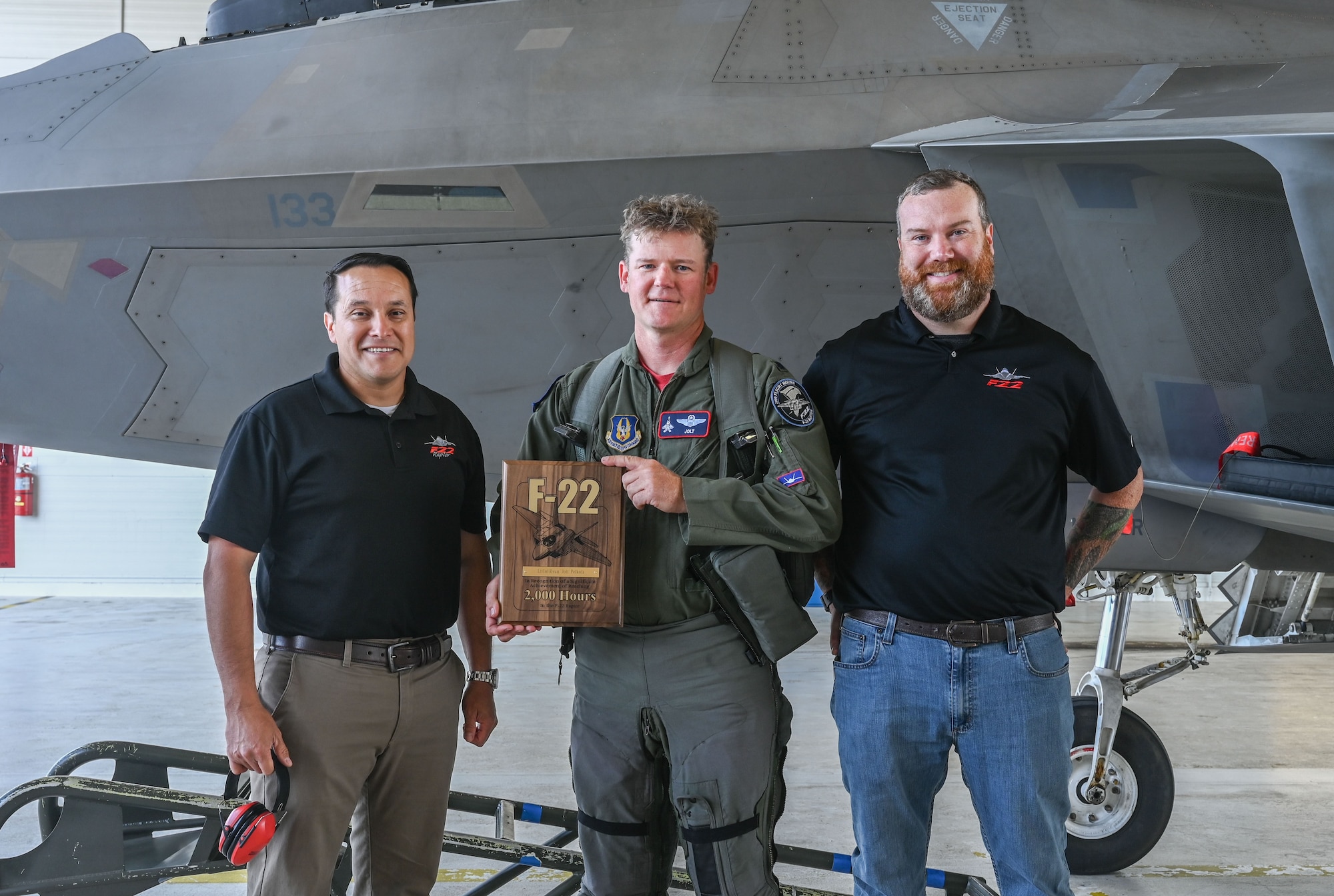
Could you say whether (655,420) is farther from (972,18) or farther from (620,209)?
(972,18)

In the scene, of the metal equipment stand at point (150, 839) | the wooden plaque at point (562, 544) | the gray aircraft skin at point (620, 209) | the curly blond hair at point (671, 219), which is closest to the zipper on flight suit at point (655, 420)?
the wooden plaque at point (562, 544)

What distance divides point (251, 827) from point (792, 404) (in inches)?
62.0

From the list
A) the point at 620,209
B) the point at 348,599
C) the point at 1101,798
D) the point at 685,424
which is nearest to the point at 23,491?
the point at 620,209

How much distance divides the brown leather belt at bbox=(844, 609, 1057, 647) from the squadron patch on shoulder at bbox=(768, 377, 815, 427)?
0.49 m

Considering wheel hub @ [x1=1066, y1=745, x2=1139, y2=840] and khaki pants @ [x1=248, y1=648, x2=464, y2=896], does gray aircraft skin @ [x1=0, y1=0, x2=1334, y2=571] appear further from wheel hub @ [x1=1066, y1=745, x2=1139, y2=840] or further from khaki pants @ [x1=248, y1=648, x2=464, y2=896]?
khaki pants @ [x1=248, y1=648, x2=464, y2=896]

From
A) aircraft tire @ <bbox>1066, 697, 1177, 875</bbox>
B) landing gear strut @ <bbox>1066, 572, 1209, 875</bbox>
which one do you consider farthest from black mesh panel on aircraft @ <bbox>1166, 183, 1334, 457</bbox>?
aircraft tire @ <bbox>1066, 697, 1177, 875</bbox>

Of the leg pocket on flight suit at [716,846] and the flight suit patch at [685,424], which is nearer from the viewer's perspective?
the leg pocket on flight suit at [716,846]

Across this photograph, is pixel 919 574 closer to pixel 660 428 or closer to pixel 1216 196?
pixel 660 428

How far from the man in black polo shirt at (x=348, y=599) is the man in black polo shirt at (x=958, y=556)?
1.07 metres

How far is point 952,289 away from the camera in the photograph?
2285 millimetres

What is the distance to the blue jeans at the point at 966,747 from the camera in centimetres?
219

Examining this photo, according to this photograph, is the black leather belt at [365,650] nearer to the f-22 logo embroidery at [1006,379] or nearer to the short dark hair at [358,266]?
the short dark hair at [358,266]

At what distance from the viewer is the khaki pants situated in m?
2.37

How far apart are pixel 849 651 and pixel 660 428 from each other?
2.30 ft
